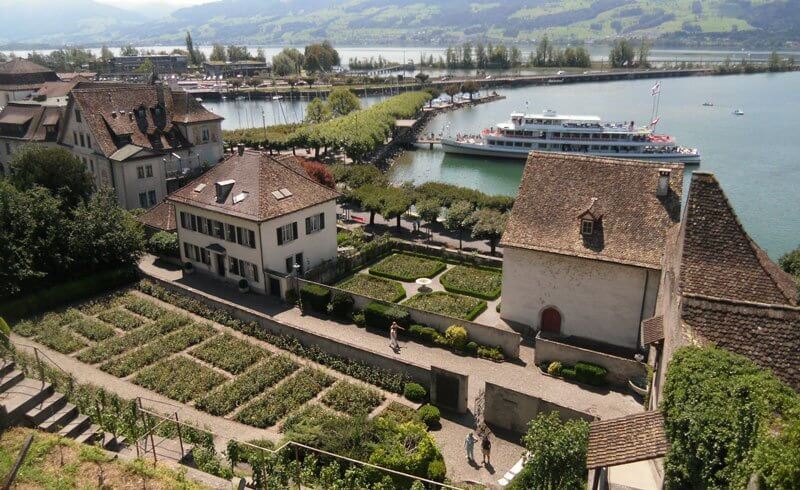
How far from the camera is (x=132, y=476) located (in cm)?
1625

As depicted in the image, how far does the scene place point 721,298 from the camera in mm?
19266

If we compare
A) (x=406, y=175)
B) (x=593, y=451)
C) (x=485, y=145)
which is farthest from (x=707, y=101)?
(x=593, y=451)

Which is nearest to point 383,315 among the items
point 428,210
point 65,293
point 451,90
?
point 428,210

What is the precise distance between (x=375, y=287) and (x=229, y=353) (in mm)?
12243

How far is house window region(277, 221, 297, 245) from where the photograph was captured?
39.4m

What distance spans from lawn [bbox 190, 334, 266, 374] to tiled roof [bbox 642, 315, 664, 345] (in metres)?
18.8

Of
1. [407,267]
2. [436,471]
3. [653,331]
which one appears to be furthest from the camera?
[407,267]

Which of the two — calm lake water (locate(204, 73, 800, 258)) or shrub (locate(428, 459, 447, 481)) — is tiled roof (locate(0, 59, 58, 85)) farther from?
shrub (locate(428, 459, 447, 481))

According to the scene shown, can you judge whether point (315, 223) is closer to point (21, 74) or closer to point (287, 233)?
point (287, 233)

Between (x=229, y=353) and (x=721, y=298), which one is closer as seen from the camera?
(x=721, y=298)

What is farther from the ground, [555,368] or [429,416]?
[429,416]

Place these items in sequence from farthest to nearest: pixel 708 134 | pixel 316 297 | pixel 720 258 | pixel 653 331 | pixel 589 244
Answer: pixel 708 134 → pixel 316 297 → pixel 589 244 → pixel 653 331 → pixel 720 258

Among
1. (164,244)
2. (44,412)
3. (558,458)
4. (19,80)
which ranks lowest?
(164,244)

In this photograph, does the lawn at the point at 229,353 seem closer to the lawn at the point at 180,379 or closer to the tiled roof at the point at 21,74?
the lawn at the point at 180,379
